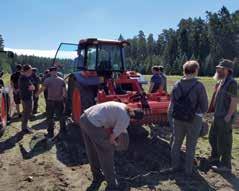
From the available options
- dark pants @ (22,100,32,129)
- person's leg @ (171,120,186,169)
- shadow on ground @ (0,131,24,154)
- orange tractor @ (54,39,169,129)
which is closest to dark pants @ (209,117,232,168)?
person's leg @ (171,120,186,169)

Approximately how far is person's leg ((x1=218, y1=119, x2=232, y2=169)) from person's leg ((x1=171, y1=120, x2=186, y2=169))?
2.38 ft

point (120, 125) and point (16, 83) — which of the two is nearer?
point (120, 125)

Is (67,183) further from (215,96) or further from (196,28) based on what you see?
(196,28)

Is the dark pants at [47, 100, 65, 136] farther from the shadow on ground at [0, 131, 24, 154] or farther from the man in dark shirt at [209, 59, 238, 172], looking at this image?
the man in dark shirt at [209, 59, 238, 172]

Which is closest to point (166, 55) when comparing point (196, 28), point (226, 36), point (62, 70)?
point (196, 28)

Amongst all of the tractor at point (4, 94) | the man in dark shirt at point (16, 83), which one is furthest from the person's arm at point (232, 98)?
the man in dark shirt at point (16, 83)

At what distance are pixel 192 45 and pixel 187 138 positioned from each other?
93682 mm

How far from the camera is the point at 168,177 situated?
6.81m

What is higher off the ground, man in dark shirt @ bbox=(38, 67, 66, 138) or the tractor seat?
the tractor seat

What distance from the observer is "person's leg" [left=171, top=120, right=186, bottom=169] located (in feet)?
22.5

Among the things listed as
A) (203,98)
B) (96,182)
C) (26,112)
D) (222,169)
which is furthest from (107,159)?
(26,112)

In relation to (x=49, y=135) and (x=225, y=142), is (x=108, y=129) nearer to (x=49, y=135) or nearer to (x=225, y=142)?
(x=225, y=142)

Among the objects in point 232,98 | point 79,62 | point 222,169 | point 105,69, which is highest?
point 79,62

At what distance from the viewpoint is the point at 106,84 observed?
33.1ft
